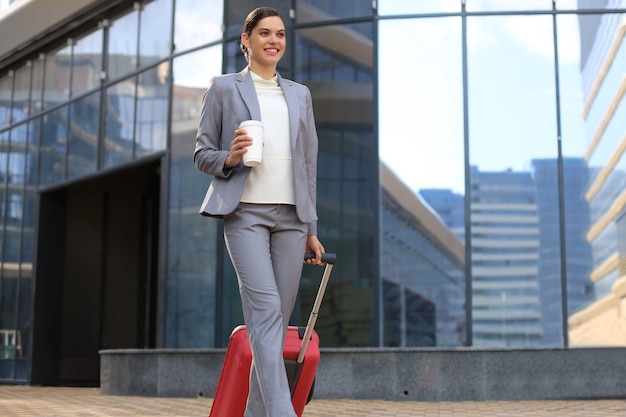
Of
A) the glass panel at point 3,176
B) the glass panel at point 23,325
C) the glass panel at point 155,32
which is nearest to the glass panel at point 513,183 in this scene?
the glass panel at point 155,32

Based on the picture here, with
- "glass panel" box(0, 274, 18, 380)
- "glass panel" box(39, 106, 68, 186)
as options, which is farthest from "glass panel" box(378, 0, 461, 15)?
"glass panel" box(0, 274, 18, 380)

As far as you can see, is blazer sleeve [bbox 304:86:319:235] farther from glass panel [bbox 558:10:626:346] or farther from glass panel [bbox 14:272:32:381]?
glass panel [bbox 14:272:32:381]

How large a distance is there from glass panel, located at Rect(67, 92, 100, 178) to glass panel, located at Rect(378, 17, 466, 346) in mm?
5341

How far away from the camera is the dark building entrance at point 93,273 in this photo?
15797 millimetres

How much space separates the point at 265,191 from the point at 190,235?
792 cm

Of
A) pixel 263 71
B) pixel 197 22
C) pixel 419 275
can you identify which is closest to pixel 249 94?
pixel 263 71

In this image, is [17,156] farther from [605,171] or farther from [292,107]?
[292,107]

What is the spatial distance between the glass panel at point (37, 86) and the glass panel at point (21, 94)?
Answer: 163 mm

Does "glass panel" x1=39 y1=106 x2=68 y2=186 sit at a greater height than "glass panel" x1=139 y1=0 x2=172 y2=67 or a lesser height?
lesser

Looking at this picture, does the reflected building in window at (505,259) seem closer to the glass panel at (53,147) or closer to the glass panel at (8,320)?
the glass panel at (53,147)

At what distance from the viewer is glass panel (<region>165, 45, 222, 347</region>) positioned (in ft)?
36.4

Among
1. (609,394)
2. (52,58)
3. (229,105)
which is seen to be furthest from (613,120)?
(52,58)

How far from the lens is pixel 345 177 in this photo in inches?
410

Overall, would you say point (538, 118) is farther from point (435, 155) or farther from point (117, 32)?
point (117, 32)
